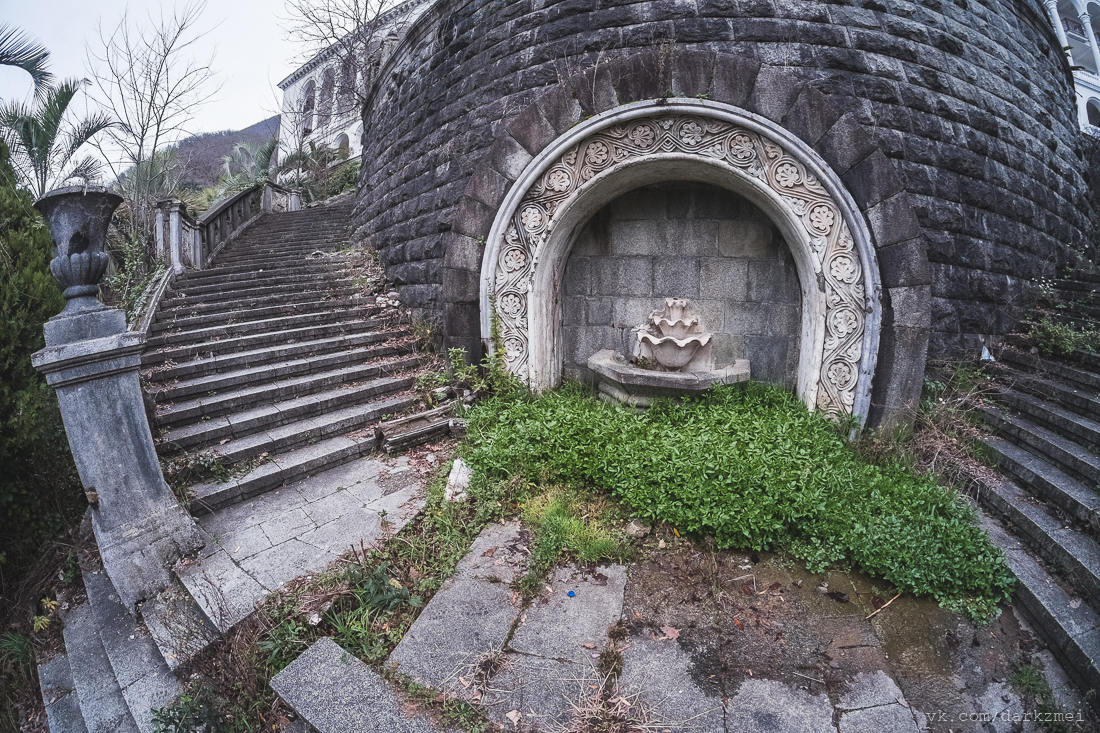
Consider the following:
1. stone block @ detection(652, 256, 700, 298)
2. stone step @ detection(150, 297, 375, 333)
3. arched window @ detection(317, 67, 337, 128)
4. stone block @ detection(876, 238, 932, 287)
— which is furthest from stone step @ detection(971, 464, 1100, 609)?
arched window @ detection(317, 67, 337, 128)

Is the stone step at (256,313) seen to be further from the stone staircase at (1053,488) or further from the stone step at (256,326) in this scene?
the stone staircase at (1053,488)

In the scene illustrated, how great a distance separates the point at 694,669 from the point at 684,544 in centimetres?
91

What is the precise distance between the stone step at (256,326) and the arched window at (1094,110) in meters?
23.5

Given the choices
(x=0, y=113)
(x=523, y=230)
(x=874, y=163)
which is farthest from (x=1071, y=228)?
(x=0, y=113)

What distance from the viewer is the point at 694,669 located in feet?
7.55

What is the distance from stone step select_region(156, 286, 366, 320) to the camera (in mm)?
6055

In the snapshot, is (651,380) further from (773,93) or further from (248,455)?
(248,455)

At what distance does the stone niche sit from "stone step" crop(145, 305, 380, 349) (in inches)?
119

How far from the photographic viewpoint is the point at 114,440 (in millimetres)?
2785

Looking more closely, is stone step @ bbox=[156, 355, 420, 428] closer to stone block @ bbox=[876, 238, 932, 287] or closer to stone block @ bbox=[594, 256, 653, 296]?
stone block @ bbox=[594, 256, 653, 296]

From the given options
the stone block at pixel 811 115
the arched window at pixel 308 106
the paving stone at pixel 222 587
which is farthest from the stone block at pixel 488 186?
the arched window at pixel 308 106

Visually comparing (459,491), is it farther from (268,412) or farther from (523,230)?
(523,230)

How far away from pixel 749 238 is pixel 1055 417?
109 inches

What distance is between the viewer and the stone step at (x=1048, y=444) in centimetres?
317
